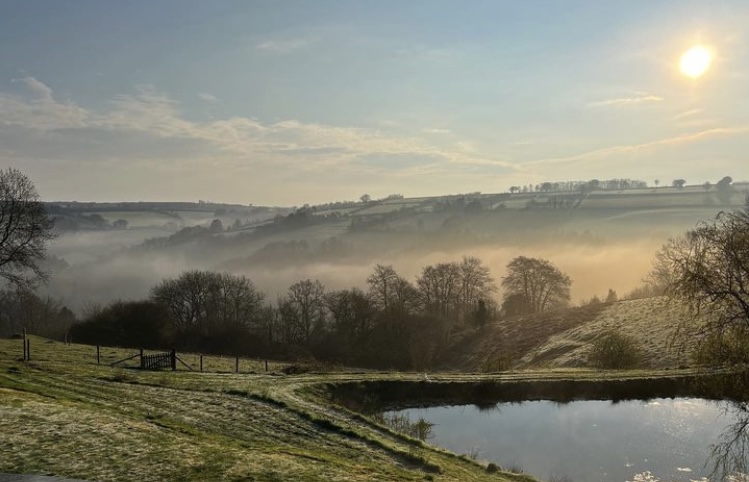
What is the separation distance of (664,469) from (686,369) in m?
19.3

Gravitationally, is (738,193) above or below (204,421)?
above

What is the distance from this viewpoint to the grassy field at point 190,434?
13453mm

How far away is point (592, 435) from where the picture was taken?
83.5 ft

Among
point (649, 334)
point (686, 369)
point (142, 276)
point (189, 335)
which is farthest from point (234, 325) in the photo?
point (142, 276)

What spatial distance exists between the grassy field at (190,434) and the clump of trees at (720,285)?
10104 mm

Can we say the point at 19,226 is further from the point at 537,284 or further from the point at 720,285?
the point at 537,284

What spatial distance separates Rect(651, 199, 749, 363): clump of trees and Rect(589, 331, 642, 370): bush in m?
20.4

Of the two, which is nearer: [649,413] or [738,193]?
[649,413]

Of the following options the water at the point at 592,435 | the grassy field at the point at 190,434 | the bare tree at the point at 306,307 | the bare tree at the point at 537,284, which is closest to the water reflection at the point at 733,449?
the water at the point at 592,435

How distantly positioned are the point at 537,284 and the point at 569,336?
38697 mm

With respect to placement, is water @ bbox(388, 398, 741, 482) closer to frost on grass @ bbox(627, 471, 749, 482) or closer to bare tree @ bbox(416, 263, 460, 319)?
frost on grass @ bbox(627, 471, 749, 482)

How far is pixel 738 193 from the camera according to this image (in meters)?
198

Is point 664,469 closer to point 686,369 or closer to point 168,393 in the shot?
point 686,369

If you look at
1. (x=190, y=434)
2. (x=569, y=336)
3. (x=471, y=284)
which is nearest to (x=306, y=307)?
(x=471, y=284)
